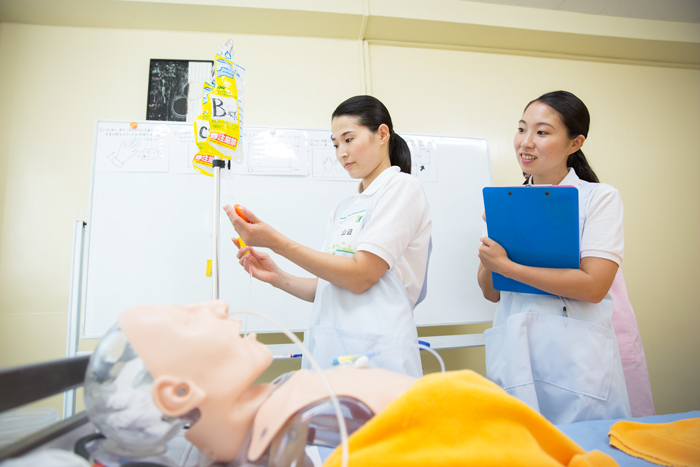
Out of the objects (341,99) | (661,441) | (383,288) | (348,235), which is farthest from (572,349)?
(341,99)

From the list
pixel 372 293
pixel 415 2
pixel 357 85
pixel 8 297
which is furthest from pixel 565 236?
pixel 8 297

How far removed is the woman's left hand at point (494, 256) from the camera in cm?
99

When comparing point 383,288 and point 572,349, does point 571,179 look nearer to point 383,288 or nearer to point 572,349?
point 572,349

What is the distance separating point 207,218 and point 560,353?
1383 millimetres

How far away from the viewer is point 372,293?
0.92m

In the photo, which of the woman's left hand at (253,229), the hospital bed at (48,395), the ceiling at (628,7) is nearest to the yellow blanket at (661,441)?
the hospital bed at (48,395)

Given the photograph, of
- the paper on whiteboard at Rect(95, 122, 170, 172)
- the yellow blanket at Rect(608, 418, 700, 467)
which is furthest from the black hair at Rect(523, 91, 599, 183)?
the paper on whiteboard at Rect(95, 122, 170, 172)

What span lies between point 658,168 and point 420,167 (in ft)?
5.19

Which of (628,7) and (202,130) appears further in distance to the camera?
(628,7)

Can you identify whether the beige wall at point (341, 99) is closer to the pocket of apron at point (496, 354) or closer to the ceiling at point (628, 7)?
the ceiling at point (628, 7)

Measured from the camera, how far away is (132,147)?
1.67 meters

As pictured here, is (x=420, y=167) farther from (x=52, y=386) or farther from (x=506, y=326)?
(x=52, y=386)

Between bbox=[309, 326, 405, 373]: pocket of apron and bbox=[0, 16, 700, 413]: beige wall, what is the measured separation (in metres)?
1.13

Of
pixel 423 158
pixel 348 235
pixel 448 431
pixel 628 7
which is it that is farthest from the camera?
pixel 628 7
